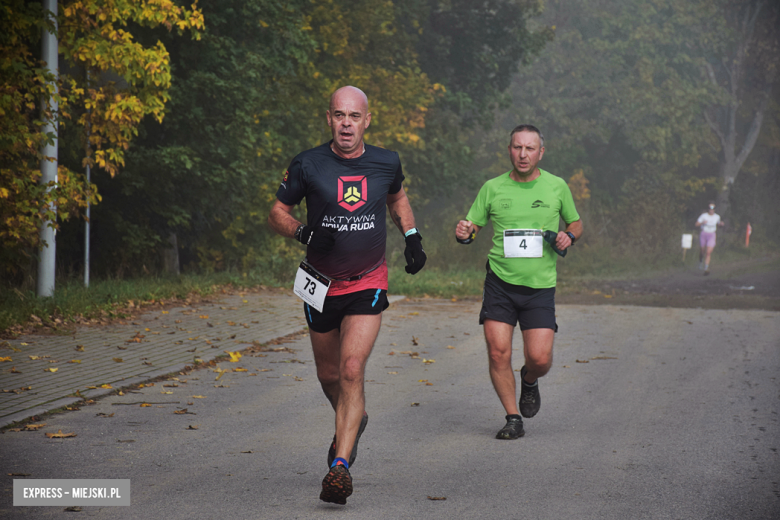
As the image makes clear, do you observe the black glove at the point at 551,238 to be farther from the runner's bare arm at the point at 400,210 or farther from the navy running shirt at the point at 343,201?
the navy running shirt at the point at 343,201

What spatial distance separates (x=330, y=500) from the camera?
439 centimetres

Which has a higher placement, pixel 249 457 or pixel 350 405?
pixel 350 405

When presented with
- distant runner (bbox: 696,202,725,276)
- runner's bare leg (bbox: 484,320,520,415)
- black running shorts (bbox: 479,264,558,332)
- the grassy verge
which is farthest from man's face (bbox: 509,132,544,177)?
distant runner (bbox: 696,202,725,276)

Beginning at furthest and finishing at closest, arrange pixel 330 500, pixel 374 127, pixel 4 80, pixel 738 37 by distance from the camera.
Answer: pixel 738 37 < pixel 374 127 < pixel 4 80 < pixel 330 500

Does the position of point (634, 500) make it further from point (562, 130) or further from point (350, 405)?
point (562, 130)

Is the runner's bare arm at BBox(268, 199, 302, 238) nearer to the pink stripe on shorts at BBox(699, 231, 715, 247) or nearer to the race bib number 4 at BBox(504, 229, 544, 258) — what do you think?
the race bib number 4 at BBox(504, 229, 544, 258)

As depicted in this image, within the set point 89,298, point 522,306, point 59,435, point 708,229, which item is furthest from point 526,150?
point 708,229

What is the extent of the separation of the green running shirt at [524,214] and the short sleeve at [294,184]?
5.99ft

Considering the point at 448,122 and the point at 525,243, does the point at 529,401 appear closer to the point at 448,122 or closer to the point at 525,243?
the point at 525,243

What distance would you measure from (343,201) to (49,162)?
26.4 ft

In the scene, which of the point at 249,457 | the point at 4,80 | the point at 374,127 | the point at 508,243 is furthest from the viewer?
the point at 374,127

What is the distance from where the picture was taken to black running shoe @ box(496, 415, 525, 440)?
20.1ft

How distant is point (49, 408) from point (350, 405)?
303 centimetres

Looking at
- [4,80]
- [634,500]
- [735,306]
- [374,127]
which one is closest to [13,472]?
[634,500]
